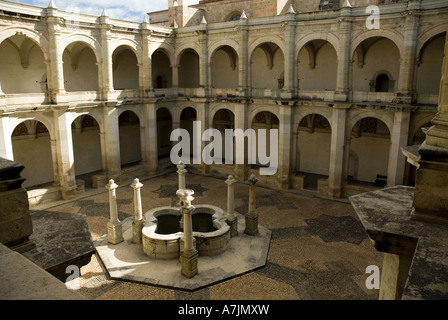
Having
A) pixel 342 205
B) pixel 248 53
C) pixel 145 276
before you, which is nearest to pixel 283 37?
pixel 248 53

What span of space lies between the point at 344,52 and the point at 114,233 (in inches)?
558

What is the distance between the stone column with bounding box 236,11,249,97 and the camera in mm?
21570

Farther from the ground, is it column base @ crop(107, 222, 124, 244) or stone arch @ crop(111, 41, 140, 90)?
stone arch @ crop(111, 41, 140, 90)

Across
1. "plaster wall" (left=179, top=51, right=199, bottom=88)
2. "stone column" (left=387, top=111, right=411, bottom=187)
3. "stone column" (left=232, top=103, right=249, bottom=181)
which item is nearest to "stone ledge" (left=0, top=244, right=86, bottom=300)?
"stone column" (left=387, top=111, right=411, bottom=187)

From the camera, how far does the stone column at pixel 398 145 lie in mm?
17484

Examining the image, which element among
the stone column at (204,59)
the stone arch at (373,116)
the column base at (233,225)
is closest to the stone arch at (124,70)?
the stone column at (204,59)

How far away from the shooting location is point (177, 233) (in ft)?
43.9

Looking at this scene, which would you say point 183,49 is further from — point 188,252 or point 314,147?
point 188,252

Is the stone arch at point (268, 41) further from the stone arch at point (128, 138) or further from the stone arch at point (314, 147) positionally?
the stone arch at point (128, 138)

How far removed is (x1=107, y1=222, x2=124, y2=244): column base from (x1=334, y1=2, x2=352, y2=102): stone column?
1285 cm

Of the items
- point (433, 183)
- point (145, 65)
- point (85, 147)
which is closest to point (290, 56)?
point (145, 65)

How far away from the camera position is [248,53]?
72.5ft

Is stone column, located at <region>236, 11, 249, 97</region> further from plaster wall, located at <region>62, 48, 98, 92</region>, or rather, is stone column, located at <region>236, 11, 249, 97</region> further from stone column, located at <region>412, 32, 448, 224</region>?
stone column, located at <region>412, 32, 448, 224</region>

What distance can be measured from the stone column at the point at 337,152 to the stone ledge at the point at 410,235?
45.5 feet
